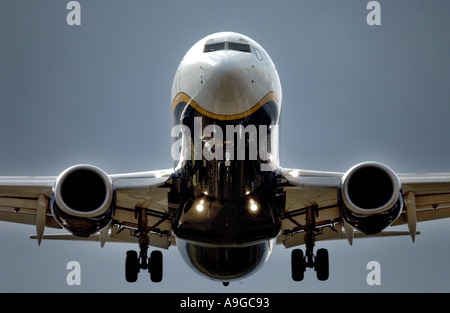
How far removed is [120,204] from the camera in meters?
18.1

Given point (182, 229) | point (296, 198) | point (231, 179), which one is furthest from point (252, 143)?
point (296, 198)

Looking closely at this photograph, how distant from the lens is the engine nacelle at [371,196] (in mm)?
14539

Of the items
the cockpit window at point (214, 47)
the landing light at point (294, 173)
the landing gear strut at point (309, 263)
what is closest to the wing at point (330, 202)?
the landing light at point (294, 173)

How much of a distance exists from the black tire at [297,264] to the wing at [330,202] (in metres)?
0.60

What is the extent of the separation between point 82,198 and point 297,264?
7210 millimetres

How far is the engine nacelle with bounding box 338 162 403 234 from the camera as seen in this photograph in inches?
572

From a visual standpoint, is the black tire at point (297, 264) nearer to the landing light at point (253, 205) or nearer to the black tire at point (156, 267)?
the black tire at point (156, 267)

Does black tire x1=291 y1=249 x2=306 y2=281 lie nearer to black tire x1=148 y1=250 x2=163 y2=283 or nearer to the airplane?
the airplane

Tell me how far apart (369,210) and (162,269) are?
7.73 metres

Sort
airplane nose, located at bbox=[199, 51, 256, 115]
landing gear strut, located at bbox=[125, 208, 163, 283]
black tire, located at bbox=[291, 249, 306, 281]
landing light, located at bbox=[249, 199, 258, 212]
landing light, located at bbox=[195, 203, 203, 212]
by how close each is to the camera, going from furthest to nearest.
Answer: black tire, located at bbox=[291, 249, 306, 281] → landing gear strut, located at bbox=[125, 208, 163, 283] → landing light, located at bbox=[195, 203, 203, 212] → landing light, located at bbox=[249, 199, 258, 212] → airplane nose, located at bbox=[199, 51, 256, 115]

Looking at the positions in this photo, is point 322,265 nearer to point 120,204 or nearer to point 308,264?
point 308,264

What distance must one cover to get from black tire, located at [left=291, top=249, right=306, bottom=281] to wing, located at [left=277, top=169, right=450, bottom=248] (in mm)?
600

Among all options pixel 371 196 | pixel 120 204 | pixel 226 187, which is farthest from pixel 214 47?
pixel 120 204

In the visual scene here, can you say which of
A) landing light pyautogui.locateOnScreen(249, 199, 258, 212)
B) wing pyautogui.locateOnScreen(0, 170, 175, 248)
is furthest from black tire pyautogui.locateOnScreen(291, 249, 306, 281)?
landing light pyautogui.locateOnScreen(249, 199, 258, 212)
